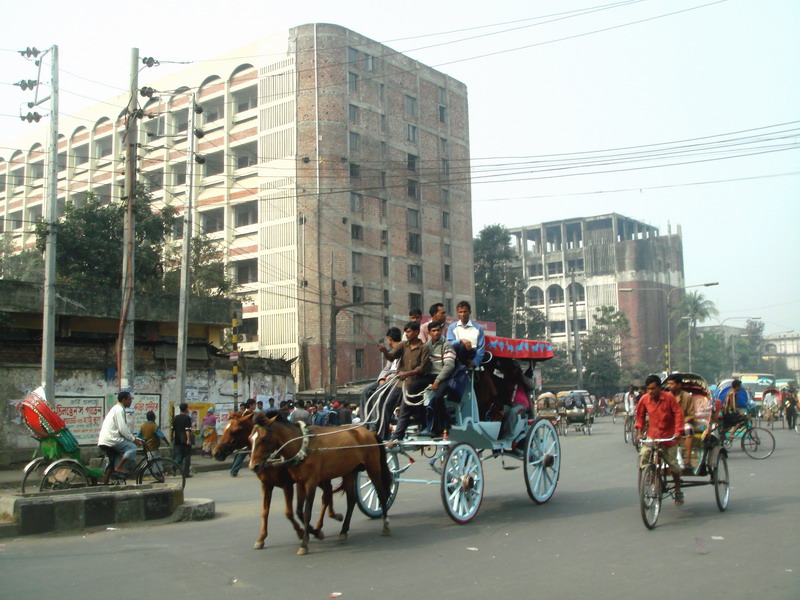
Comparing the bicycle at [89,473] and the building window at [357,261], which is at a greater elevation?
the building window at [357,261]

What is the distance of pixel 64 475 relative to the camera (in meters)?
12.1

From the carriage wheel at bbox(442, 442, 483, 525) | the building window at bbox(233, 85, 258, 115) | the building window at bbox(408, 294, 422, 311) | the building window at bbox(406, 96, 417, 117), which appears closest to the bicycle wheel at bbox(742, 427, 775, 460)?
the carriage wheel at bbox(442, 442, 483, 525)

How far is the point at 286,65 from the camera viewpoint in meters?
54.7

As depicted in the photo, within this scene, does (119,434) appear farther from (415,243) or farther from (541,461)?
(415,243)

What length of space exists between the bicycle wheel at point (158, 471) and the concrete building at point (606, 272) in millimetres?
77075

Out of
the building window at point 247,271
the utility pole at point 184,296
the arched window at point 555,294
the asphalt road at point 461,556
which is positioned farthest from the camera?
the arched window at point 555,294

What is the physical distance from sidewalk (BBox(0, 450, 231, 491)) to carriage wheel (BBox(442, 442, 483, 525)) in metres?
9.82

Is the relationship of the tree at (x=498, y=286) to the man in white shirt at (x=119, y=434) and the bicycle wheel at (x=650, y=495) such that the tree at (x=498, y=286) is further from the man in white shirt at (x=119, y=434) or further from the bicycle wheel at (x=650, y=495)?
the bicycle wheel at (x=650, y=495)

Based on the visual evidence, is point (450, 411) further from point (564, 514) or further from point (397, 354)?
point (564, 514)

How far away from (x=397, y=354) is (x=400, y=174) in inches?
2026

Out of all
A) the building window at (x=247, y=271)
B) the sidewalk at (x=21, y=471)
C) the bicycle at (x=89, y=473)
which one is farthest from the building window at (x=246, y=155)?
the bicycle at (x=89, y=473)

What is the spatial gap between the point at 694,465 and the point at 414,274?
170 feet

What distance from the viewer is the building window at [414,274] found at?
60.8 meters

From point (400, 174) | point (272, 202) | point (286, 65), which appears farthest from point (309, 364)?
point (286, 65)
